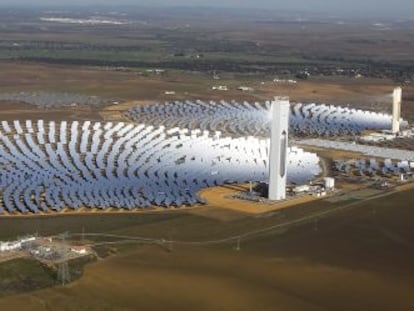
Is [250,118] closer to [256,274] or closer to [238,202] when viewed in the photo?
[238,202]

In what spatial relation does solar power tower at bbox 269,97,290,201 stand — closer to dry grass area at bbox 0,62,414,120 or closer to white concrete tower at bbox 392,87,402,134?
white concrete tower at bbox 392,87,402,134

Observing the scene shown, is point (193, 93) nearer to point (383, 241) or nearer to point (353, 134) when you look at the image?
point (353, 134)

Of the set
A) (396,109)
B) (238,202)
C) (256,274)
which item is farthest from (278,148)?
(396,109)

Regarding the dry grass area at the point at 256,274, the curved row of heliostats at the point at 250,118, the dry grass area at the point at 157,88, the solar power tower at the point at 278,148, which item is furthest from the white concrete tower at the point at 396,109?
the dry grass area at the point at 256,274

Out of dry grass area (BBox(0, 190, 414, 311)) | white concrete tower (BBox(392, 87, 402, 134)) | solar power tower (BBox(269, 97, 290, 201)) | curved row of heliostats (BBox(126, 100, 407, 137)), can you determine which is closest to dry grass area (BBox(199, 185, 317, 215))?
solar power tower (BBox(269, 97, 290, 201))

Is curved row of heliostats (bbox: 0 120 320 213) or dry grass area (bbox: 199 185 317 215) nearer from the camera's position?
dry grass area (bbox: 199 185 317 215)

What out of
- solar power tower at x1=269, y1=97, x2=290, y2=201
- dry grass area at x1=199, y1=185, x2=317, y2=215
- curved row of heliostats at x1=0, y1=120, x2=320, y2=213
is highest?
solar power tower at x1=269, y1=97, x2=290, y2=201

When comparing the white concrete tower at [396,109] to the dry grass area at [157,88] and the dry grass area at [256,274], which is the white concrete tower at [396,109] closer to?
the dry grass area at [157,88]

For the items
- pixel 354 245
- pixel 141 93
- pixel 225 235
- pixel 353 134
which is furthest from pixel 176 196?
pixel 141 93
